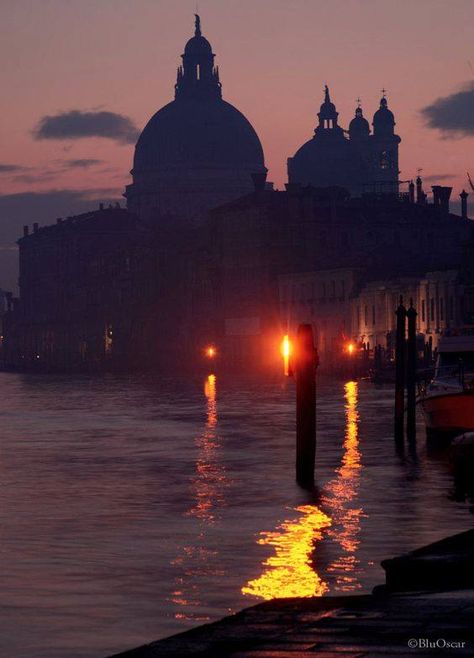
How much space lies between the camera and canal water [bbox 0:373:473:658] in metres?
17.6

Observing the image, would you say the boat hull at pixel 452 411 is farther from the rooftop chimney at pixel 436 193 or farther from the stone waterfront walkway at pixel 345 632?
the rooftop chimney at pixel 436 193

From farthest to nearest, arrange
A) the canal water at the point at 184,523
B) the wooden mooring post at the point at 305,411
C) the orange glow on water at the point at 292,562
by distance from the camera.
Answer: the wooden mooring post at the point at 305,411 < the orange glow on water at the point at 292,562 < the canal water at the point at 184,523

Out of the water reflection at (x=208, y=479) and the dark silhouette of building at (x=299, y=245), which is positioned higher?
the dark silhouette of building at (x=299, y=245)

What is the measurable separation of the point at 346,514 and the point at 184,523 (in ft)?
8.88

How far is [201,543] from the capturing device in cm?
2320

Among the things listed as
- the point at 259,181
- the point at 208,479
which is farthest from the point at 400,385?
the point at 259,181

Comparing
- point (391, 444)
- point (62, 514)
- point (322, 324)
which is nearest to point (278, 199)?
point (322, 324)

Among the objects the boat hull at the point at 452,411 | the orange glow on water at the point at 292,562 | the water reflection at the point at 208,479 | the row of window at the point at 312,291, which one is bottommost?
the orange glow on water at the point at 292,562

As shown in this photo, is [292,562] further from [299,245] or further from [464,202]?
[464,202]

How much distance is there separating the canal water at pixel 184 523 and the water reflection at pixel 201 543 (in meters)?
0.03

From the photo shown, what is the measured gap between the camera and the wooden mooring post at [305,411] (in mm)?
32750

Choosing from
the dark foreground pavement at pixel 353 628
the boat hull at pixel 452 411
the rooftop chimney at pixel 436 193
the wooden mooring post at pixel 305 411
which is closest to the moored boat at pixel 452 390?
the boat hull at pixel 452 411

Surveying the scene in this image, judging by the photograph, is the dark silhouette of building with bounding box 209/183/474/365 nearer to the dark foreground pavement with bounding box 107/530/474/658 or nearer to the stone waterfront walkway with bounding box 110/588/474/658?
the dark foreground pavement with bounding box 107/530/474/658

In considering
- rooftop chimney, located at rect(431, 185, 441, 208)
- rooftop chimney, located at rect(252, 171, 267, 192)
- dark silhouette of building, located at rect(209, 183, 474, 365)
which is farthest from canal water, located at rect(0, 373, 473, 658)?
rooftop chimney, located at rect(252, 171, 267, 192)
